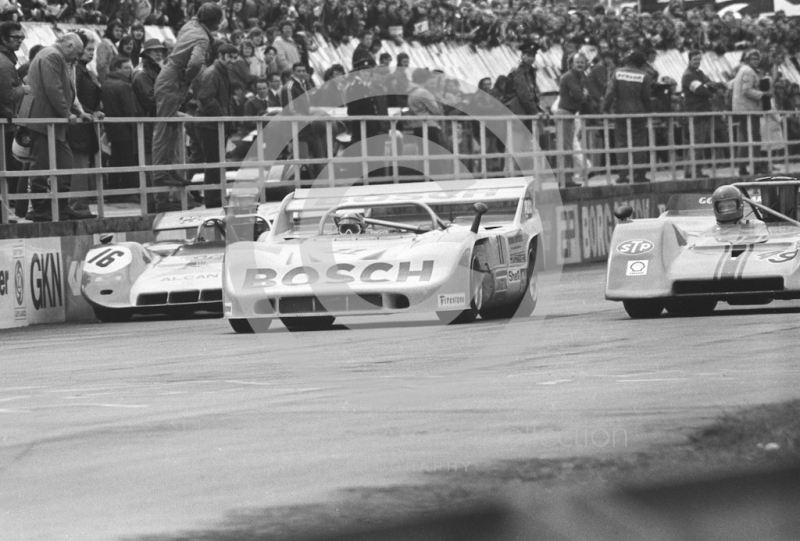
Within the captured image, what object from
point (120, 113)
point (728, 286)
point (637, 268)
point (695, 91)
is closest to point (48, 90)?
point (120, 113)

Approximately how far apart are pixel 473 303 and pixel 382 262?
0.80 m

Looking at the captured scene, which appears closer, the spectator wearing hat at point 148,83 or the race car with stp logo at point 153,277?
the race car with stp logo at point 153,277

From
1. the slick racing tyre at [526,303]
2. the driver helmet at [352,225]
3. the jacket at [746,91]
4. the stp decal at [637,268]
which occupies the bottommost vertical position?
the slick racing tyre at [526,303]

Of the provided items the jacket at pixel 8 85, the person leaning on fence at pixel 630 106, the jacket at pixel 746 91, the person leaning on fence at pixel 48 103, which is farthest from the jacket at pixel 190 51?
the jacket at pixel 746 91

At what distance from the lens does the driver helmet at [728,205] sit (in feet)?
39.7

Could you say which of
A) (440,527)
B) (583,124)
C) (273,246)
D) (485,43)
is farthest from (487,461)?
(485,43)

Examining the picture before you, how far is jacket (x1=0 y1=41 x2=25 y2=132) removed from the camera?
14.1 m

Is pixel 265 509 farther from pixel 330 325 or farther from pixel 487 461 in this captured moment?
pixel 330 325

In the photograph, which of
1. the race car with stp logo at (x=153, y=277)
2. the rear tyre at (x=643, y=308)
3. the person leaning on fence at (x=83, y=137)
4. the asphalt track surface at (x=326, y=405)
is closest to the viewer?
the asphalt track surface at (x=326, y=405)

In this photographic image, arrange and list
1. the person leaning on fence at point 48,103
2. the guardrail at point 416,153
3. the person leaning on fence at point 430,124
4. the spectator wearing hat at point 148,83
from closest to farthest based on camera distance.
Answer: the person leaning on fence at point 48,103 < the guardrail at point 416,153 < the spectator wearing hat at point 148,83 < the person leaning on fence at point 430,124

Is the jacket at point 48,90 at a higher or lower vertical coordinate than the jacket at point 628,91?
higher

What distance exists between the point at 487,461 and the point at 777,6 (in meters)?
36.7

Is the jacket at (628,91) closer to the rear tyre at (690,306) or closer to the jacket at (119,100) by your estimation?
the jacket at (119,100)

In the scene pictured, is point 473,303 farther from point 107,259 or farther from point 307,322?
point 107,259
